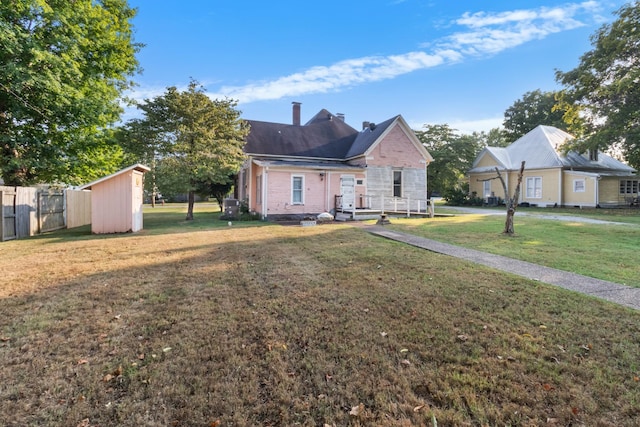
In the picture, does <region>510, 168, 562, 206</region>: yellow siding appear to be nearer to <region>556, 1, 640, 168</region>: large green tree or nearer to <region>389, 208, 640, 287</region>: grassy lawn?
<region>556, 1, 640, 168</region>: large green tree

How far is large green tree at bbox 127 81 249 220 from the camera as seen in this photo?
1611 centimetres

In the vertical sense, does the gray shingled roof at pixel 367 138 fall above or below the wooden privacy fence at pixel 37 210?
above

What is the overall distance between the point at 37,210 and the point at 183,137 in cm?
690

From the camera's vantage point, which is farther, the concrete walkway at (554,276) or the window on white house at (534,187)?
the window on white house at (534,187)

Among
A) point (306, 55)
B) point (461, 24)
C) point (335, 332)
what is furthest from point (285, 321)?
point (306, 55)

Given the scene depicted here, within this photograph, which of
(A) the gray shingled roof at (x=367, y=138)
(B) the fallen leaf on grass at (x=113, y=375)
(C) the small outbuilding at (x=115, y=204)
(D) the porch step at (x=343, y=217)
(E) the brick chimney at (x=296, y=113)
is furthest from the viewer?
(E) the brick chimney at (x=296, y=113)

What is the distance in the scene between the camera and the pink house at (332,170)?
58.9ft

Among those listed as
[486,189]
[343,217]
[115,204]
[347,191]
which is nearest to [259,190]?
[343,217]

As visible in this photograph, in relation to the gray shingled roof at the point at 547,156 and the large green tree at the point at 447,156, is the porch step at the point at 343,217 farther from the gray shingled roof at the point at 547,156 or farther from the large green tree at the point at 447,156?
the gray shingled roof at the point at 547,156

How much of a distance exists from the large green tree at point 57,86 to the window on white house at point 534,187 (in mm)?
31323

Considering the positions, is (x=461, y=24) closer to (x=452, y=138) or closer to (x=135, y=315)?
(x=135, y=315)

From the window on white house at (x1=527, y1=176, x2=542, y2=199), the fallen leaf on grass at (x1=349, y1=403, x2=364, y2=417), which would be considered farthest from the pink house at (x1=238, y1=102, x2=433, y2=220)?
the fallen leaf on grass at (x1=349, y1=403, x2=364, y2=417)

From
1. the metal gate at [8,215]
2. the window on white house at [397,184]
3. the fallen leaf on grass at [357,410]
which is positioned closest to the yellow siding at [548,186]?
the window on white house at [397,184]

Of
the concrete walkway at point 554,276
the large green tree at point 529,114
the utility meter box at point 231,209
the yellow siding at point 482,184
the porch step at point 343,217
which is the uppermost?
the large green tree at point 529,114
